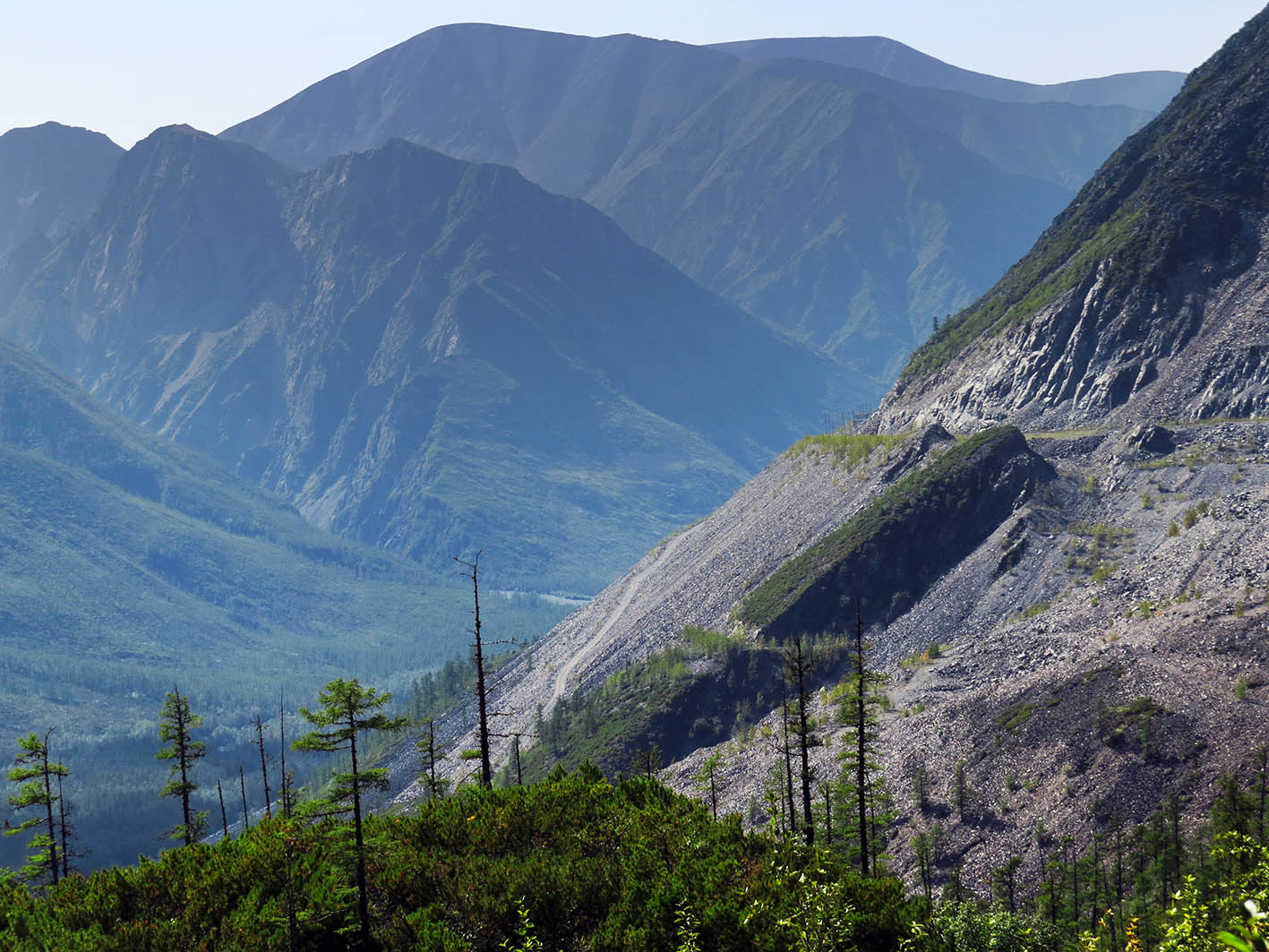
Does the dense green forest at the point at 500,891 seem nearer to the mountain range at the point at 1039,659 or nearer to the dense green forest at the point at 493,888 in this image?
the dense green forest at the point at 493,888

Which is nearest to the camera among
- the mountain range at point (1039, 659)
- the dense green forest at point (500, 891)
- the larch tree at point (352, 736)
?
the dense green forest at point (500, 891)

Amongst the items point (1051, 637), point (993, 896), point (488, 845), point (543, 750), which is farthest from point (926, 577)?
point (488, 845)

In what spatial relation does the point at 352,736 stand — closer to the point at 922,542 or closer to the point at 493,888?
the point at 493,888

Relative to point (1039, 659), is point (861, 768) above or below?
below

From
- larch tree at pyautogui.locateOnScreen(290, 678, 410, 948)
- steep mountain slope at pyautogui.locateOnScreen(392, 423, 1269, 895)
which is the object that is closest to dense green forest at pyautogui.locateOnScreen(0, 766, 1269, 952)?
larch tree at pyautogui.locateOnScreen(290, 678, 410, 948)

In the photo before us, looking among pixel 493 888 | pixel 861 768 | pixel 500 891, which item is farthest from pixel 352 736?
pixel 861 768

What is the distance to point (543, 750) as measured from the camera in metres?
199

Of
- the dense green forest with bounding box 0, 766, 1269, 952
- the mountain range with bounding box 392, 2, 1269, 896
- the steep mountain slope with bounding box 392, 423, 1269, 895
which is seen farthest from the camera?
the steep mountain slope with bounding box 392, 423, 1269, 895

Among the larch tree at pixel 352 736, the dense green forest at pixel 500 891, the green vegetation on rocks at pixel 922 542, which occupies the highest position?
the green vegetation on rocks at pixel 922 542

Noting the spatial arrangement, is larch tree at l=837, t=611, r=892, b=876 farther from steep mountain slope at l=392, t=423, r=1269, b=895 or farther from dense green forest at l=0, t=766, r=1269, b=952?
dense green forest at l=0, t=766, r=1269, b=952

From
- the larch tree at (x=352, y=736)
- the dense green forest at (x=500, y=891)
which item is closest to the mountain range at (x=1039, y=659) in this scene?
the dense green forest at (x=500, y=891)

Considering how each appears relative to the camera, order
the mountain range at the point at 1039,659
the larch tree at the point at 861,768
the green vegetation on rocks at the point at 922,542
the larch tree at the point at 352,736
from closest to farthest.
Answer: the larch tree at the point at 352,736
the larch tree at the point at 861,768
the mountain range at the point at 1039,659
the green vegetation on rocks at the point at 922,542

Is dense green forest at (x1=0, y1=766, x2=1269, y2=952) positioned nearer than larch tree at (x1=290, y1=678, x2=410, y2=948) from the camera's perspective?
Yes

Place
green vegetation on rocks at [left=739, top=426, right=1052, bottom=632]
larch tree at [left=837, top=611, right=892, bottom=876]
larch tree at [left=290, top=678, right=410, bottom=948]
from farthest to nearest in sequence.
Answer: green vegetation on rocks at [left=739, top=426, right=1052, bottom=632] < larch tree at [left=837, top=611, right=892, bottom=876] < larch tree at [left=290, top=678, right=410, bottom=948]
